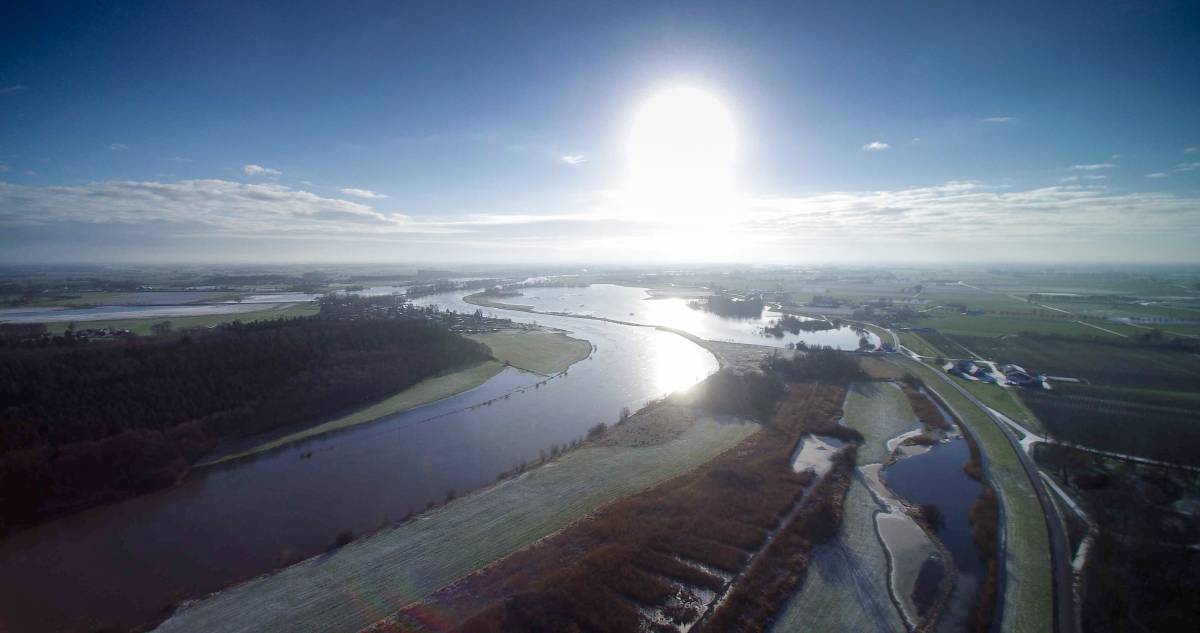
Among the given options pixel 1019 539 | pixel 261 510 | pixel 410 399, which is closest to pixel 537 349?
pixel 410 399

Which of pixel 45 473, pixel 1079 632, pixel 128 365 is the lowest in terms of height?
pixel 1079 632

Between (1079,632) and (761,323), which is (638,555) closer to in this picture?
(1079,632)

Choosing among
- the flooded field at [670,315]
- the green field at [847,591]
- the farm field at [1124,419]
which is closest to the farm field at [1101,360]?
the farm field at [1124,419]

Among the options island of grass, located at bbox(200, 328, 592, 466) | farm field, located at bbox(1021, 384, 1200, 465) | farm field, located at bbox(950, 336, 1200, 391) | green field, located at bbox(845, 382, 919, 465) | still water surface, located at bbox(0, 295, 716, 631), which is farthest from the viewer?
farm field, located at bbox(950, 336, 1200, 391)

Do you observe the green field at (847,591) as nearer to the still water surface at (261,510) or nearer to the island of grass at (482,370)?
the still water surface at (261,510)

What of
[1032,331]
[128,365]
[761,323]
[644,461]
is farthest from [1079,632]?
[761,323]

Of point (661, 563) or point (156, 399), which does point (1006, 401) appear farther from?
point (156, 399)

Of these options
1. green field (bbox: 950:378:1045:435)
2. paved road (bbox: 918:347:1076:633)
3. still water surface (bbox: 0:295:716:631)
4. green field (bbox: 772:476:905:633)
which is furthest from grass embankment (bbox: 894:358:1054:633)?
still water surface (bbox: 0:295:716:631)

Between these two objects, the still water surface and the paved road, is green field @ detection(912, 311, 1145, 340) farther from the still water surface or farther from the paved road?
the still water surface
